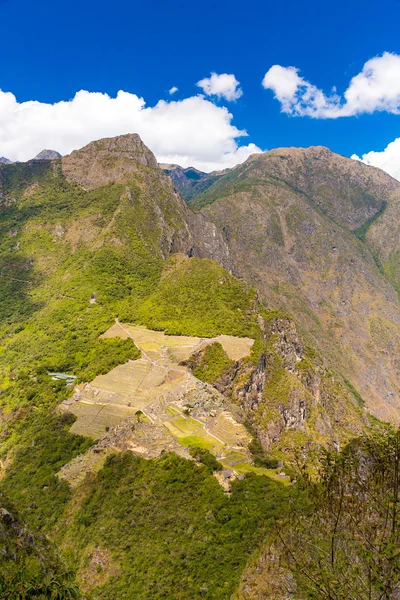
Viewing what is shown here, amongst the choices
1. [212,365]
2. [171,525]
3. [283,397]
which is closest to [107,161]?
[212,365]

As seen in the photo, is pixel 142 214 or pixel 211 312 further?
pixel 142 214

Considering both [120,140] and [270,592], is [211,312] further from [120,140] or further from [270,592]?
[120,140]

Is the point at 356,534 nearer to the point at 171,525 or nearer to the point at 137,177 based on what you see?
the point at 171,525

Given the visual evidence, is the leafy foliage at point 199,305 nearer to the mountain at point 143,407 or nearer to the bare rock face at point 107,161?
the mountain at point 143,407

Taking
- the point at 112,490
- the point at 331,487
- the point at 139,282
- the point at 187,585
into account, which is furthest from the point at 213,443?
the point at 139,282

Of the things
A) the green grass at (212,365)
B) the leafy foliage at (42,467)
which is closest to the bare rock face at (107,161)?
the green grass at (212,365)

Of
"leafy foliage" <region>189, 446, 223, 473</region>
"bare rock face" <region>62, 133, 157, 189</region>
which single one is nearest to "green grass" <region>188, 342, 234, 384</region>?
"leafy foliage" <region>189, 446, 223, 473</region>
